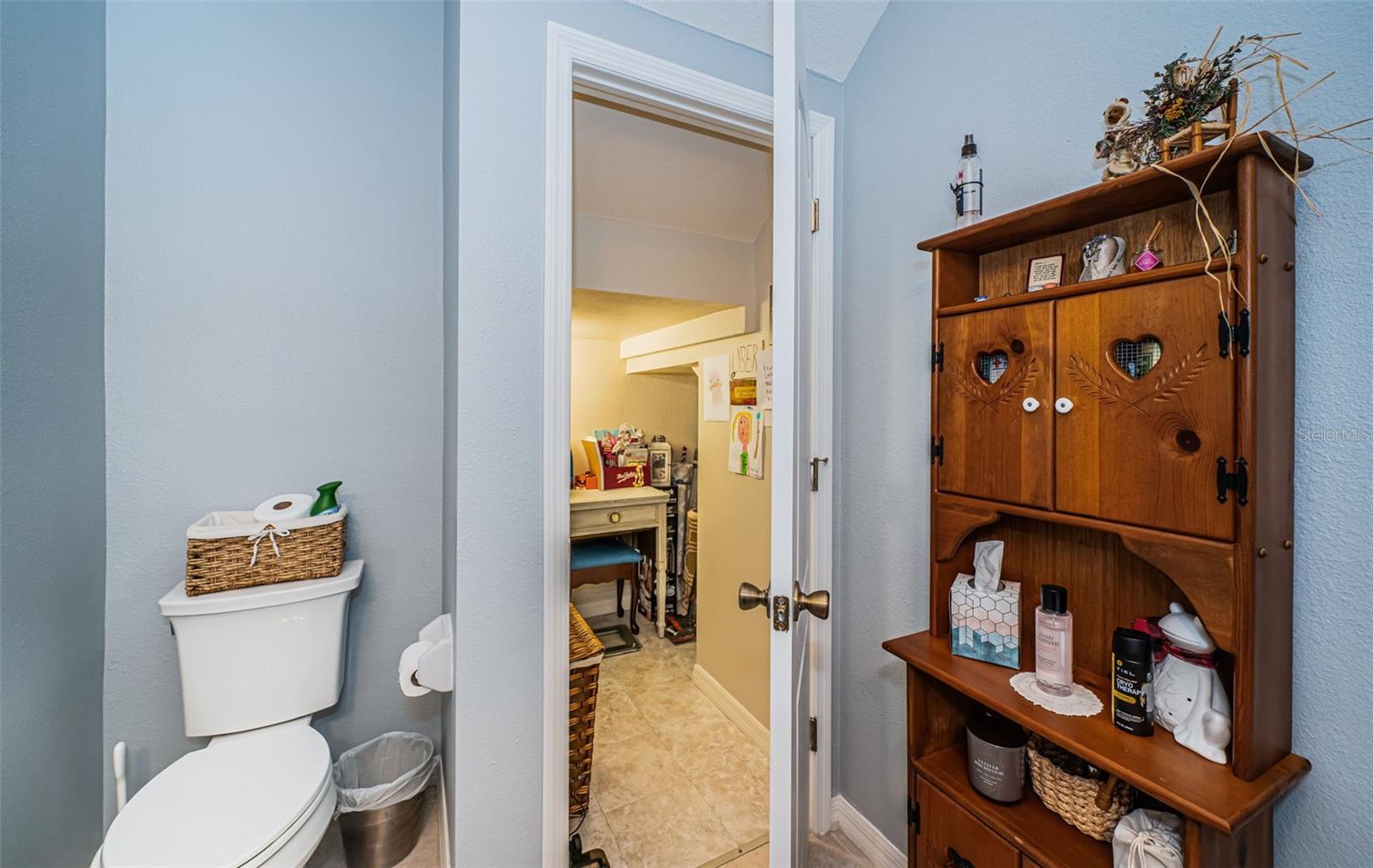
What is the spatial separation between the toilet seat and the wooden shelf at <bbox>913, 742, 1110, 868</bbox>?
4.26 ft

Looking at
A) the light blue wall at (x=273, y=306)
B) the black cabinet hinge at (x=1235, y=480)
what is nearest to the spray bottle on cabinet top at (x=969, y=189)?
the black cabinet hinge at (x=1235, y=480)

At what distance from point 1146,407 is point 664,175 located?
1617 mm

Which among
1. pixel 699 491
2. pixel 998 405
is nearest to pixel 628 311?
pixel 699 491

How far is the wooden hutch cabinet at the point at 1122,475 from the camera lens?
0.70 metres

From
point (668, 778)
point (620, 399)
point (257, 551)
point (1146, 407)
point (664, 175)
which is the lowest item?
point (668, 778)

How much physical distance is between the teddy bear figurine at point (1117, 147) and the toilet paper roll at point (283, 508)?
1.93 m

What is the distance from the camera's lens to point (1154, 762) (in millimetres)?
763

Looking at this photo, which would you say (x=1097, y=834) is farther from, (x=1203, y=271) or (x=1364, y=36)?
(x=1364, y=36)

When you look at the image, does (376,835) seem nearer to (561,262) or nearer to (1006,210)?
(561,262)

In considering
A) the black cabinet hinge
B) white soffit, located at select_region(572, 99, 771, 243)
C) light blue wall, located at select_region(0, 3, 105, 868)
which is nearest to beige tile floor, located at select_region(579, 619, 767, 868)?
light blue wall, located at select_region(0, 3, 105, 868)

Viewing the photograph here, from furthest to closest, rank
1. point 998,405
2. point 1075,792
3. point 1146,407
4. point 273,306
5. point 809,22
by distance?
point 273,306
point 809,22
point 998,405
point 1075,792
point 1146,407

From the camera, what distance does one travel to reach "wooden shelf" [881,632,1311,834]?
26.5 inches

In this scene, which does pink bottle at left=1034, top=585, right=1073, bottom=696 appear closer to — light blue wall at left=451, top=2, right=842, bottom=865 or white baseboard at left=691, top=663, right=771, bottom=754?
light blue wall at left=451, top=2, right=842, bottom=865

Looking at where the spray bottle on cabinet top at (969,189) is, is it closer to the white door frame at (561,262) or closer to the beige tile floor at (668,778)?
the white door frame at (561,262)
